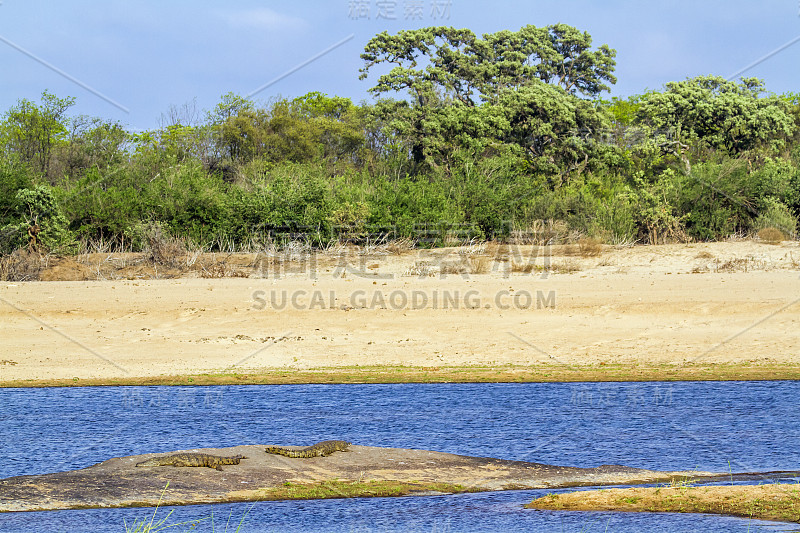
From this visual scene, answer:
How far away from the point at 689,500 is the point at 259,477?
143 inches

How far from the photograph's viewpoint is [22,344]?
15273mm

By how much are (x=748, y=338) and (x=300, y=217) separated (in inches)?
522

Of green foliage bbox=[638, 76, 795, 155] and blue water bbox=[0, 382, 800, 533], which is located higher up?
green foliage bbox=[638, 76, 795, 155]

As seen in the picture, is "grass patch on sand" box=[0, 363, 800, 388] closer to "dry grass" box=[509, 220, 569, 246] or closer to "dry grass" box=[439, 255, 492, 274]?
"dry grass" box=[439, 255, 492, 274]

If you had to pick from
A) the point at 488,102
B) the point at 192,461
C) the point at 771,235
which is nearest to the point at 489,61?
the point at 488,102

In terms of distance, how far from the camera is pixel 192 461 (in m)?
8.20

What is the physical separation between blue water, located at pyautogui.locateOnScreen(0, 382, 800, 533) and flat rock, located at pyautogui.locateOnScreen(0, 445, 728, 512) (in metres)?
0.18

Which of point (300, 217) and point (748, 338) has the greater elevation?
point (300, 217)

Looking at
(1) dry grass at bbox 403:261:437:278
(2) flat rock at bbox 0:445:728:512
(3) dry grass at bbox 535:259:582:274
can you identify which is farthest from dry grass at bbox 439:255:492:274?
(2) flat rock at bbox 0:445:728:512

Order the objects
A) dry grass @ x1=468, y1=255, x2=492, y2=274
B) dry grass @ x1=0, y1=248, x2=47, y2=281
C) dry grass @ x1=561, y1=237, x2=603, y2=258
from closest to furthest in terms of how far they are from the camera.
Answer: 1. dry grass @ x1=0, y1=248, x2=47, y2=281
2. dry grass @ x1=468, y1=255, x2=492, y2=274
3. dry grass @ x1=561, y1=237, x2=603, y2=258

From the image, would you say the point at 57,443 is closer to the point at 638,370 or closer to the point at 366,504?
the point at 366,504

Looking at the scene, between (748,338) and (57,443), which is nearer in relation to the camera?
(57,443)

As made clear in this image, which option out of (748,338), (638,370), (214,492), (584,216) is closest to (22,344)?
(214,492)

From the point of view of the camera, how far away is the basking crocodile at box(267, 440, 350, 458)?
8.56 meters
